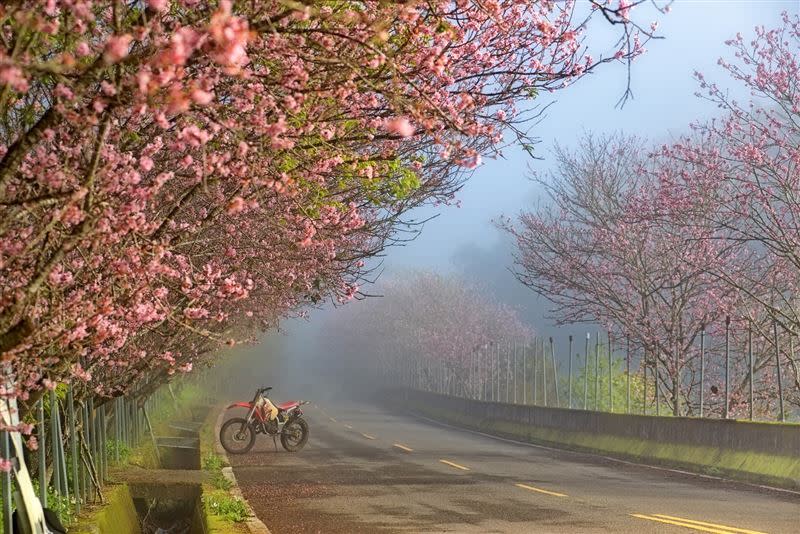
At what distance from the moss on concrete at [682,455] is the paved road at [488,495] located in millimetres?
773

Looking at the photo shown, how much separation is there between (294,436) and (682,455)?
936 cm

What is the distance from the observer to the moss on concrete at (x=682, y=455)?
19822 mm

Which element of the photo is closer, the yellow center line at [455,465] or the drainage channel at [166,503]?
the drainage channel at [166,503]

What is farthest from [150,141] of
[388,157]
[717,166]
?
[717,166]

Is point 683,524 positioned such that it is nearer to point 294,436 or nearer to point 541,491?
point 541,491

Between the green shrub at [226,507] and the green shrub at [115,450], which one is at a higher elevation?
the green shrub at [115,450]

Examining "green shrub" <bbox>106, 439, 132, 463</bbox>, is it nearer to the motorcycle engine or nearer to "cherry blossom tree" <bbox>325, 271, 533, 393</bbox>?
the motorcycle engine

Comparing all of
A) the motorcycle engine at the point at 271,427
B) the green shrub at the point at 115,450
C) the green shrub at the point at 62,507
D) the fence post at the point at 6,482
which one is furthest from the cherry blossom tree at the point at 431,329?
the fence post at the point at 6,482

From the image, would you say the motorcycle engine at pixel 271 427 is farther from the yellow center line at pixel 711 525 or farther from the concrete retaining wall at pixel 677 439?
the yellow center line at pixel 711 525

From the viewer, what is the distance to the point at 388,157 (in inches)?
372

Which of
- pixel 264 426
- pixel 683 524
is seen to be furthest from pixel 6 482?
pixel 264 426

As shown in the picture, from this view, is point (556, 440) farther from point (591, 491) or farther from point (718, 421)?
point (591, 491)

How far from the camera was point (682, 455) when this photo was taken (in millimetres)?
23969

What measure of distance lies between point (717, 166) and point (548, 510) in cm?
1384
